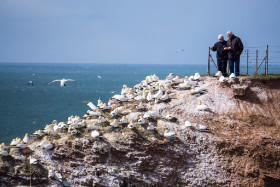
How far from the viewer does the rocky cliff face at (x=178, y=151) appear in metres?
15.8

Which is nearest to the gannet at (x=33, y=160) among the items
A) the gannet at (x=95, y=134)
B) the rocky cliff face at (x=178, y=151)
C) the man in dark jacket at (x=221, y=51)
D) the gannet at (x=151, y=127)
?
the rocky cliff face at (x=178, y=151)

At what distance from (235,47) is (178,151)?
28.3 ft

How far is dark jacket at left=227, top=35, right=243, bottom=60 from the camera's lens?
1920 centimetres

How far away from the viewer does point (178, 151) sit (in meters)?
16.5

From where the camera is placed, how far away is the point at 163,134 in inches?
678

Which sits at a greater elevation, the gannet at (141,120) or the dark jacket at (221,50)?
the dark jacket at (221,50)

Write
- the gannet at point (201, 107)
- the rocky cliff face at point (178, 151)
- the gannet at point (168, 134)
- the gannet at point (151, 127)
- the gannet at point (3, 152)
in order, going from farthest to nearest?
the gannet at point (201, 107)
the gannet at point (151, 127)
the gannet at point (3, 152)
the gannet at point (168, 134)
the rocky cliff face at point (178, 151)

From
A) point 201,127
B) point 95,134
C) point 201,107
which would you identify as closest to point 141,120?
point 95,134

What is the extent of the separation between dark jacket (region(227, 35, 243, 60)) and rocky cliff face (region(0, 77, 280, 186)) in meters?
1.99

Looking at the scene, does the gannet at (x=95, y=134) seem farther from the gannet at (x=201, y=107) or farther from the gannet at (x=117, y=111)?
the gannet at (x=201, y=107)

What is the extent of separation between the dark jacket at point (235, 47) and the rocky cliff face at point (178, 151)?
1.99 m

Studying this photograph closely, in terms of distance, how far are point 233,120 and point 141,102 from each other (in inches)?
259

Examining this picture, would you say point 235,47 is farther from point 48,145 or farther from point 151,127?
point 48,145

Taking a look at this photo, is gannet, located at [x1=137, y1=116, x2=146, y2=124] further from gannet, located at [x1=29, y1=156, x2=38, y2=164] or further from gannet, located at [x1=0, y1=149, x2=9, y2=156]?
gannet, located at [x1=0, y1=149, x2=9, y2=156]
